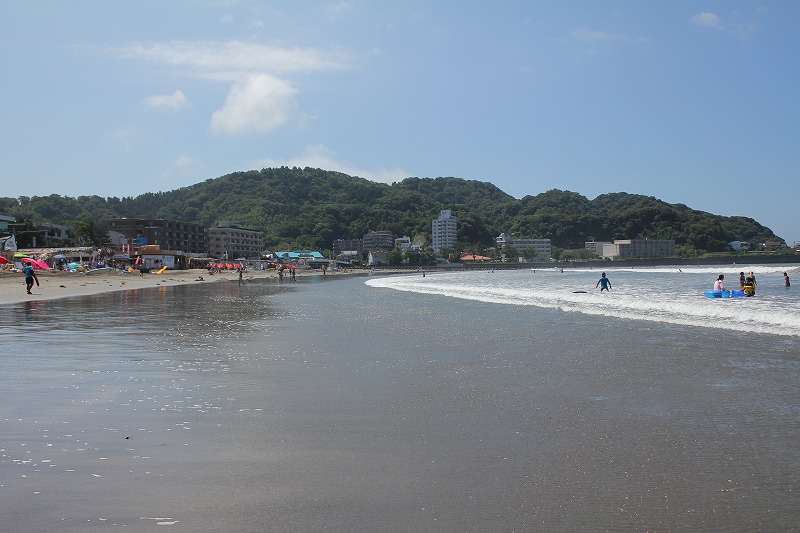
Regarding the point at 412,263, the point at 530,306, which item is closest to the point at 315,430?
the point at 530,306

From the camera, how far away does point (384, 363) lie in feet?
32.2

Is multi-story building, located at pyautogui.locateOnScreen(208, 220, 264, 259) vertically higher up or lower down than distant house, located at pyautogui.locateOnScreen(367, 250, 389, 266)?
higher up

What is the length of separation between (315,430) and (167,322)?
39.4 feet

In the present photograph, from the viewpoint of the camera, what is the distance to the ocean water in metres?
3.91

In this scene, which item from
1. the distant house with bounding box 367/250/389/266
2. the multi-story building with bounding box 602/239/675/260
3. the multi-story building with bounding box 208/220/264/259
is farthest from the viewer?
the multi-story building with bounding box 602/239/675/260

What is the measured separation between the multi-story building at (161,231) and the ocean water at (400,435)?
10983 centimetres

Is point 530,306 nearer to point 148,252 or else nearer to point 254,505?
point 254,505

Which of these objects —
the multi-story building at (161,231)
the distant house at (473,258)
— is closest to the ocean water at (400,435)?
the multi-story building at (161,231)

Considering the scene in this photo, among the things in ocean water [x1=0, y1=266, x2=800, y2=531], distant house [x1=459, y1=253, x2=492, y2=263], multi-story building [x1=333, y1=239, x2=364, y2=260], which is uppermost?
multi-story building [x1=333, y1=239, x2=364, y2=260]

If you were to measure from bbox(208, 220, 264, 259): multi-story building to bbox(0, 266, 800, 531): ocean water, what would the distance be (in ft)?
414

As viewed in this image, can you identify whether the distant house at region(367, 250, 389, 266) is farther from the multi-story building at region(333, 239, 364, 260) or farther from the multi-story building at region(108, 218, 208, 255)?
the multi-story building at region(108, 218, 208, 255)

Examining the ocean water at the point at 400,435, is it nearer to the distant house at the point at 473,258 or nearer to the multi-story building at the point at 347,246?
the distant house at the point at 473,258

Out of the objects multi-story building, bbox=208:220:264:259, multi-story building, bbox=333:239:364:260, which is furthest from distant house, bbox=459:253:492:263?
multi-story building, bbox=208:220:264:259

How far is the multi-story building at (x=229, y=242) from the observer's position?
135750mm
